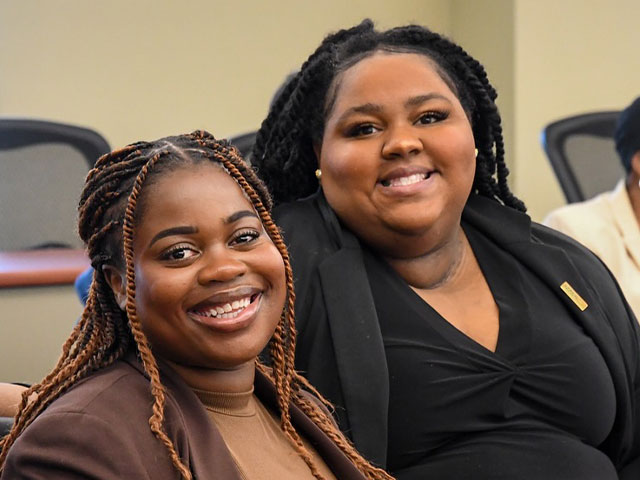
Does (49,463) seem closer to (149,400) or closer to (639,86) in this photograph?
(149,400)

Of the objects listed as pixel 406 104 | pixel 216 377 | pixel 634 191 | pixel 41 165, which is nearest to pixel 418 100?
pixel 406 104

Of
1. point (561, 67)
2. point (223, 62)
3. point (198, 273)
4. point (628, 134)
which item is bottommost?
point (198, 273)

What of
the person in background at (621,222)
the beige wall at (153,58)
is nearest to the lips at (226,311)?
the person in background at (621,222)

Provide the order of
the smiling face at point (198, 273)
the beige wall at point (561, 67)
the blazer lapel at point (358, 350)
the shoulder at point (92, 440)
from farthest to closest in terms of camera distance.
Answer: the beige wall at point (561, 67) < the blazer lapel at point (358, 350) < the smiling face at point (198, 273) < the shoulder at point (92, 440)

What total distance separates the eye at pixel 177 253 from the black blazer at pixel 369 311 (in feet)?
1.69

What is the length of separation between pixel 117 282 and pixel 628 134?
177cm

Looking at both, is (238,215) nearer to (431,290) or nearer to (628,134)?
(431,290)

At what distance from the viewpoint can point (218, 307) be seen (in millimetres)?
1115

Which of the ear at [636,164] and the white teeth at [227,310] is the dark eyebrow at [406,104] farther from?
the ear at [636,164]

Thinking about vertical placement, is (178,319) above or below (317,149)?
below

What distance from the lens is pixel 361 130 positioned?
1671 millimetres

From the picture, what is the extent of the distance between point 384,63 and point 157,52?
2.83 meters

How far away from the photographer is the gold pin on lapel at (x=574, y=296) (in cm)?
174

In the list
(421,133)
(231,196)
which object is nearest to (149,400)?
(231,196)
